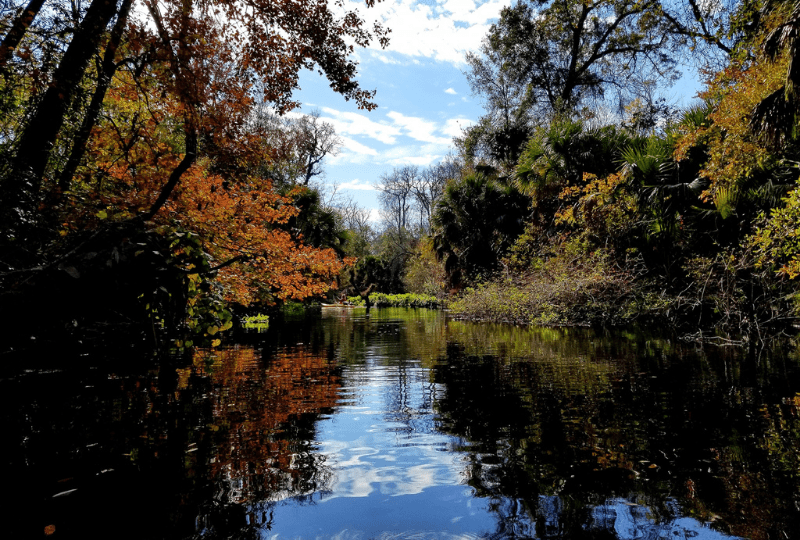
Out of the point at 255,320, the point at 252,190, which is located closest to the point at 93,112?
the point at 252,190

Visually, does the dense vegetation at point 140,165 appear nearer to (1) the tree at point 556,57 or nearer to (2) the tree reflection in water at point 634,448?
(2) the tree reflection in water at point 634,448

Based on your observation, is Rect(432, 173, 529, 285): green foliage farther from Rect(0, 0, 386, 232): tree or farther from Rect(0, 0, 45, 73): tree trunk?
Rect(0, 0, 45, 73): tree trunk

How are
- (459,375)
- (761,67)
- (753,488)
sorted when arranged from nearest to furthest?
(753,488)
(459,375)
(761,67)

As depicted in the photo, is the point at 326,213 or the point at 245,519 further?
the point at 326,213

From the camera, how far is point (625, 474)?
2.87 metres

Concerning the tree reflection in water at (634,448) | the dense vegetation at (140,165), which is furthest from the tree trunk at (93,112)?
the tree reflection in water at (634,448)

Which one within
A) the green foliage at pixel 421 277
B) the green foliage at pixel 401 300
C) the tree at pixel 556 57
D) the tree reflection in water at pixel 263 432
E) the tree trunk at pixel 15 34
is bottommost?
the tree reflection in water at pixel 263 432

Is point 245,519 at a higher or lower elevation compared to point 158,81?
lower

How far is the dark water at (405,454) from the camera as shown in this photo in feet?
7.65

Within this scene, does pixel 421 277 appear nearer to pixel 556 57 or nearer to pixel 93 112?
pixel 556 57

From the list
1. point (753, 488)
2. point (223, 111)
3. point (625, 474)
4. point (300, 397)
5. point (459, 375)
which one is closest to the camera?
point (753, 488)

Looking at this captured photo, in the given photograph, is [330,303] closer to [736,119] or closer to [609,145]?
[609,145]

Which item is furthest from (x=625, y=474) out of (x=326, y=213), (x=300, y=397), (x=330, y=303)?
(x=330, y=303)

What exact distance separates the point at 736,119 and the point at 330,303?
29637mm
